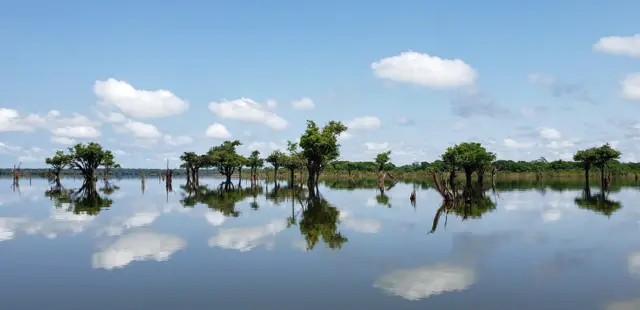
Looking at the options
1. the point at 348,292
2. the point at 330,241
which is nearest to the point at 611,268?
the point at 348,292

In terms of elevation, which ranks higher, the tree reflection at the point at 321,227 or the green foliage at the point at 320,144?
the green foliage at the point at 320,144

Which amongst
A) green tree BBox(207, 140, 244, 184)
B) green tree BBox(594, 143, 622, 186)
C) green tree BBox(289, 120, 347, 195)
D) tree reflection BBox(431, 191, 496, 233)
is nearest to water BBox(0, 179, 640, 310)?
tree reflection BBox(431, 191, 496, 233)

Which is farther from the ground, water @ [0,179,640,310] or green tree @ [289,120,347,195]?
green tree @ [289,120,347,195]

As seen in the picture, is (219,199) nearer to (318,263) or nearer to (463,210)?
(463,210)

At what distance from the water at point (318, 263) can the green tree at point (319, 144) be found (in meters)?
35.7

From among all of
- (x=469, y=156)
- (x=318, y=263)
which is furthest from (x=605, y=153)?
(x=318, y=263)

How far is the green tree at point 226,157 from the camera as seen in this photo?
85.3 m

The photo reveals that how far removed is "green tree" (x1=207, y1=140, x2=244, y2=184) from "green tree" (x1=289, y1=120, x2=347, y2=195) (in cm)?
2448

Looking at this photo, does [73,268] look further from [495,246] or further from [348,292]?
[495,246]

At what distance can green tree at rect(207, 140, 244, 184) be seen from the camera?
85312mm

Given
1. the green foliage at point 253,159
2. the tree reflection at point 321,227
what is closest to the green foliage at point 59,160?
the green foliage at point 253,159

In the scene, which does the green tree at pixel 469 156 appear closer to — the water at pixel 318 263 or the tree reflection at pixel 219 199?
the tree reflection at pixel 219 199

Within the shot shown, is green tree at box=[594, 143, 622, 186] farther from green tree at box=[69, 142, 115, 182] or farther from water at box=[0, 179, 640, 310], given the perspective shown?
green tree at box=[69, 142, 115, 182]

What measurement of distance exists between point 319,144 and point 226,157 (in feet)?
101
